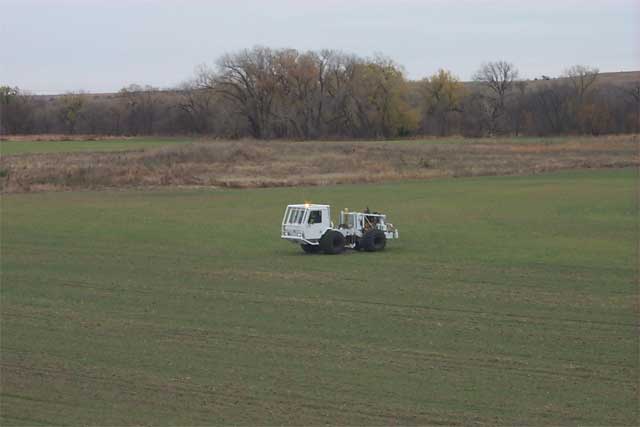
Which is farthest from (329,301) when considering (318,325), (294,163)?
(294,163)

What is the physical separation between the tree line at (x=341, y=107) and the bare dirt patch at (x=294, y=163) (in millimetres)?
33009

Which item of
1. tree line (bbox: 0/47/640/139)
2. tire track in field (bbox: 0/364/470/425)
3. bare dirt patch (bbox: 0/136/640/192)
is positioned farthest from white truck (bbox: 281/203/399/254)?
tree line (bbox: 0/47/640/139)

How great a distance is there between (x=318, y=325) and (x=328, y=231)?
1069 cm

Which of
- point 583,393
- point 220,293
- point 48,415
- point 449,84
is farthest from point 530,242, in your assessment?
point 449,84

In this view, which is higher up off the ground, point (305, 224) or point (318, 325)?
point (305, 224)

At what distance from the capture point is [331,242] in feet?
103

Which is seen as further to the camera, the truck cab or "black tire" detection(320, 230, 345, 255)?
"black tire" detection(320, 230, 345, 255)

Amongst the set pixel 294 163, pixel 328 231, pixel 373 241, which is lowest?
pixel 373 241

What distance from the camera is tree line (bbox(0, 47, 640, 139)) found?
4808 inches

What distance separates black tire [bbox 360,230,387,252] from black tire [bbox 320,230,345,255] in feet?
2.55

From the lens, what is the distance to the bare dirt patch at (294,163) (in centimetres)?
6512

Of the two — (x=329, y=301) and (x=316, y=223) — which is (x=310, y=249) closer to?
(x=316, y=223)

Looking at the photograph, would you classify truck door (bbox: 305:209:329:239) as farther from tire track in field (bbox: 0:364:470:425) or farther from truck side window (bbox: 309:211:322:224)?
tire track in field (bbox: 0:364:470:425)

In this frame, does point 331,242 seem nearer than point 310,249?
Yes
